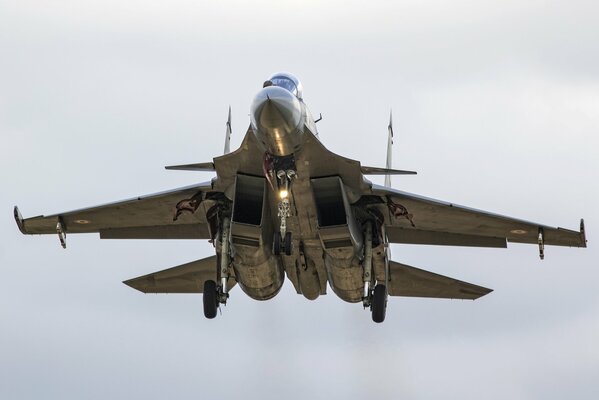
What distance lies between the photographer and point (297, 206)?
101 feet

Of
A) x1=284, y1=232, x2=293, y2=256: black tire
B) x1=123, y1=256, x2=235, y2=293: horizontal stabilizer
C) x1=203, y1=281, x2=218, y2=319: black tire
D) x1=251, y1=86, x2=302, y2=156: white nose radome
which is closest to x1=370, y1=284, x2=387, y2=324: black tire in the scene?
x1=284, y1=232, x2=293, y2=256: black tire

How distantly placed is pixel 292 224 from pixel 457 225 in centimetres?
438

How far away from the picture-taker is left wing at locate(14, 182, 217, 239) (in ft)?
109

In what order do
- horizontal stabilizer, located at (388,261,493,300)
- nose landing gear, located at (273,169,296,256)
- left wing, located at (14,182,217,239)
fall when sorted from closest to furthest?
1. nose landing gear, located at (273,169,296,256)
2. left wing, located at (14,182,217,239)
3. horizontal stabilizer, located at (388,261,493,300)

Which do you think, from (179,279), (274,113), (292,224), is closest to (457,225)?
(292,224)

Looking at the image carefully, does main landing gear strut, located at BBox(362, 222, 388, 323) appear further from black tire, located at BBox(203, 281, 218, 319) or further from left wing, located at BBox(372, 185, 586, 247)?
black tire, located at BBox(203, 281, 218, 319)

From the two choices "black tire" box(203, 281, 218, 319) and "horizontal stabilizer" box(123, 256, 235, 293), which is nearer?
"black tire" box(203, 281, 218, 319)

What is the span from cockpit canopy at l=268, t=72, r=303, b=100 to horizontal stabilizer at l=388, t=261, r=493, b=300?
20.2ft

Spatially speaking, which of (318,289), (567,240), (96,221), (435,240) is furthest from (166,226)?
(567,240)

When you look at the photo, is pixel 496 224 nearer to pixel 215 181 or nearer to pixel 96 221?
pixel 215 181

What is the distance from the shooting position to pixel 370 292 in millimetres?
32750

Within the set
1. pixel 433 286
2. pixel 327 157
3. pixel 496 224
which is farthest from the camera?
pixel 433 286

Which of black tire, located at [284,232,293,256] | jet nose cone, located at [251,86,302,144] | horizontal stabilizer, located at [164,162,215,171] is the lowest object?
black tire, located at [284,232,293,256]

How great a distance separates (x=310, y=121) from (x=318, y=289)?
5.34 m
